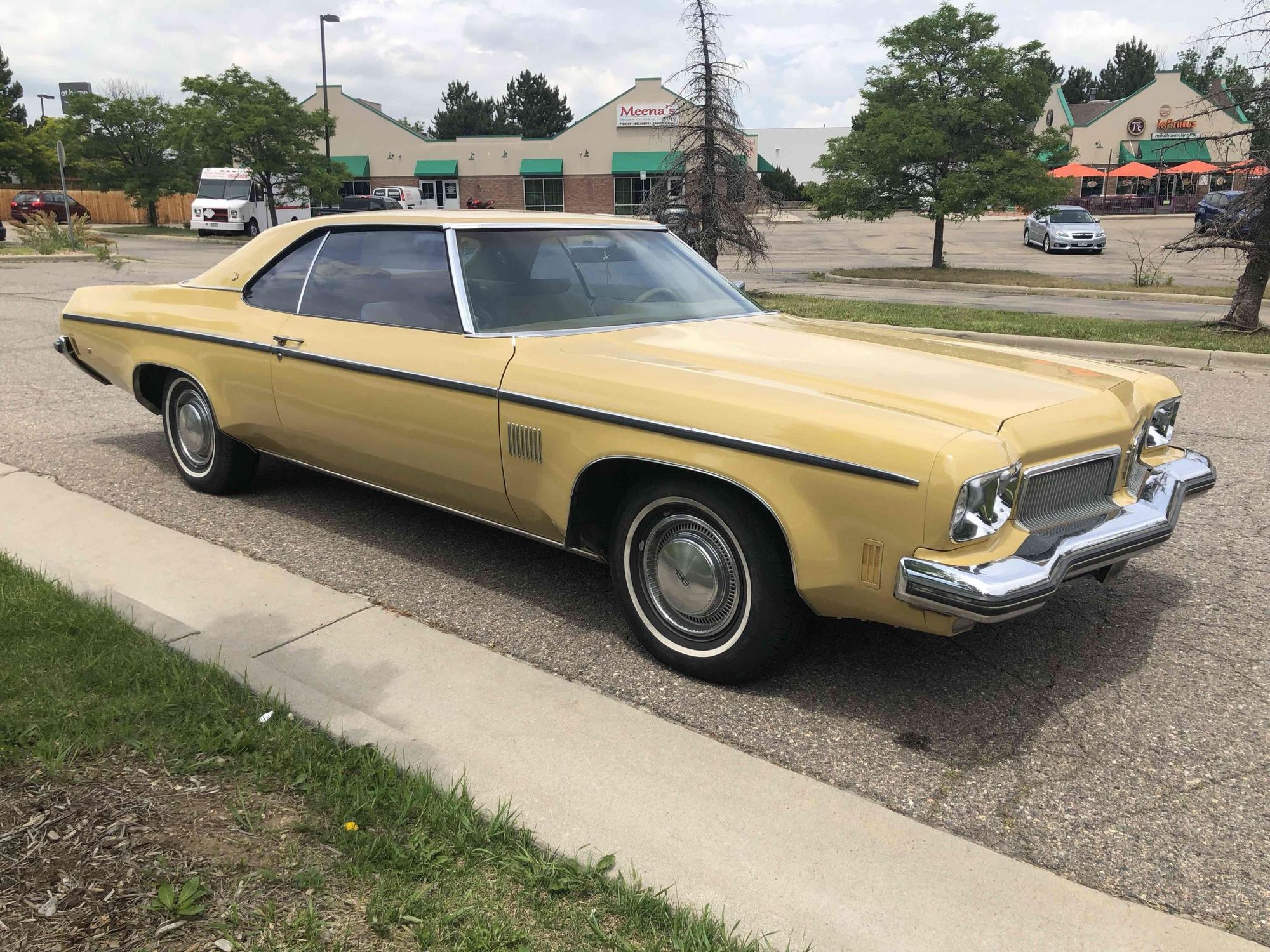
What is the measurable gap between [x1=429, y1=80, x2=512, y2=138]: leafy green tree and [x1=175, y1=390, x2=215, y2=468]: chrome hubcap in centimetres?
10693

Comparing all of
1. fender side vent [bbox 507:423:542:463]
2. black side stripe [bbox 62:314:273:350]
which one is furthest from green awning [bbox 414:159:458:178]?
fender side vent [bbox 507:423:542:463]

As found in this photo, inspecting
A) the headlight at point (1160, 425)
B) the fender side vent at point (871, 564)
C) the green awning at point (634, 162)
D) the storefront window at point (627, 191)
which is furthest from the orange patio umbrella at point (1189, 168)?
the fender side vent at point (871, 564)

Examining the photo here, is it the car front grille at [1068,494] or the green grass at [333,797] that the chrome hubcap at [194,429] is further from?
the car front grille at [1068,494]

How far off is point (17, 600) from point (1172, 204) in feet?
209

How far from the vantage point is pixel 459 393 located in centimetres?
385

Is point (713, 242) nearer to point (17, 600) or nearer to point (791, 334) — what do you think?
point (791, 334)

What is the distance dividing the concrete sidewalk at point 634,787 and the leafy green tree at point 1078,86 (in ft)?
402

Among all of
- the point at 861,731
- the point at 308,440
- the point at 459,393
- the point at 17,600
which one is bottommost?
the point at 861,731

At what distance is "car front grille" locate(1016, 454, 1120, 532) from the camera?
3.03m

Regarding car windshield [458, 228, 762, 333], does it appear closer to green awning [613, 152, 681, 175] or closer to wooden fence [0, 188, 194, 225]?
green awning [613, 152, 681, 175]

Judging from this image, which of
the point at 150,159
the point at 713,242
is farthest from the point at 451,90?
the point at 713,242

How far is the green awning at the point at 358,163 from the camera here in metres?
57.2

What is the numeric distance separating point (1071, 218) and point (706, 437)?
32327 millimetres

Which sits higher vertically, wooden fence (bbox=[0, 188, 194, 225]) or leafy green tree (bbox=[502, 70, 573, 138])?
leafy green tree (bbox=[502, 70, 573, 138])
